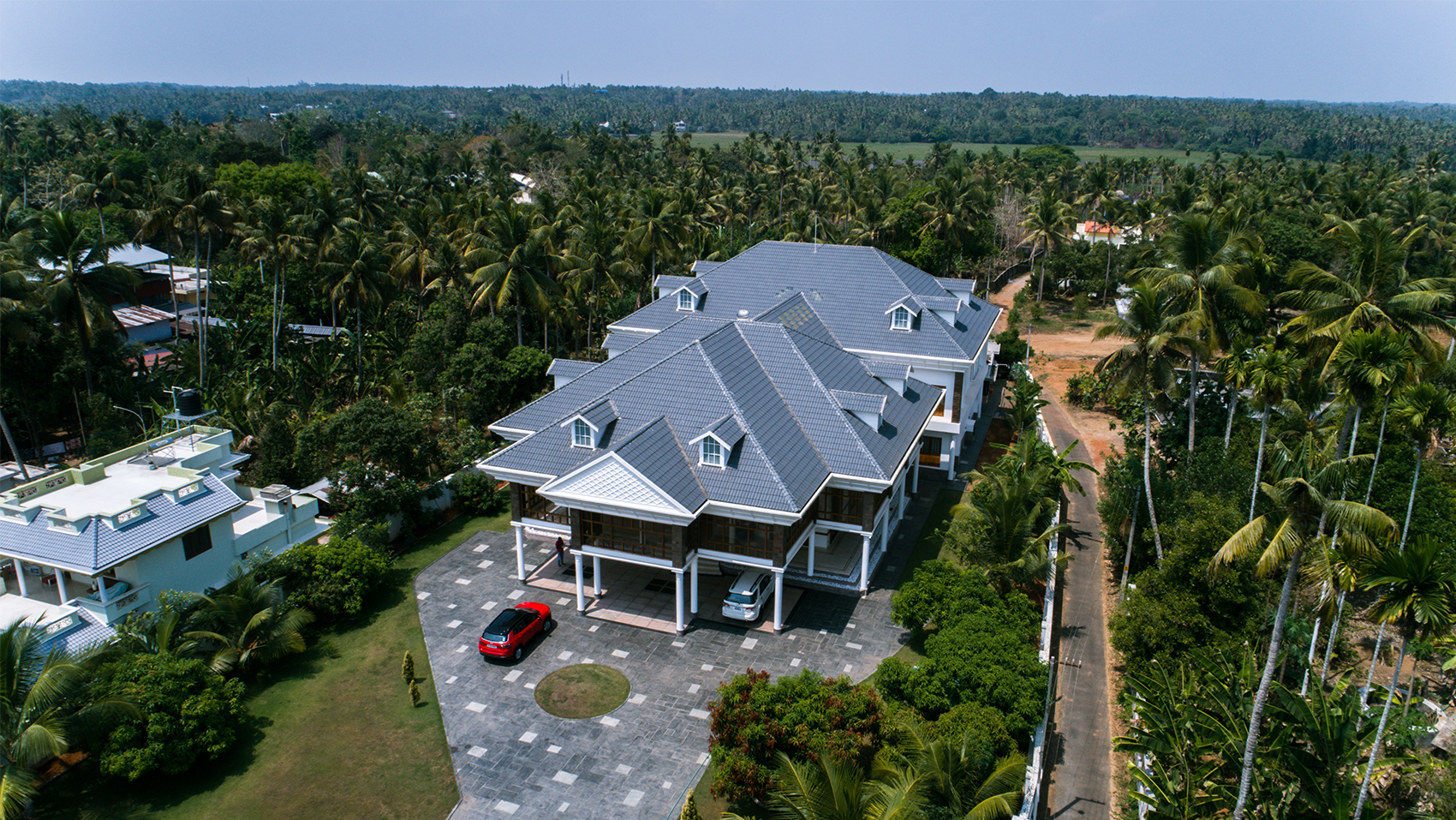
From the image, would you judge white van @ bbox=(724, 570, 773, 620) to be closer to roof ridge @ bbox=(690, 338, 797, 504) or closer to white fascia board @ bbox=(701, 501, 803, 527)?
white fascia board @ bbox=(701, 501, 803, 527)

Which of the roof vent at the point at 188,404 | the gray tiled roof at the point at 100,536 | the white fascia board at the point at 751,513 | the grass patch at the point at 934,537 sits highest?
the roof vent at the point at 188,404

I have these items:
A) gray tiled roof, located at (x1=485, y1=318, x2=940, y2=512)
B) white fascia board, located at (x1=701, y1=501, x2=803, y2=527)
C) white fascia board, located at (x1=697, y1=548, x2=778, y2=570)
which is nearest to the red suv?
gray tiled roof, located at (x1=485, y1=318, x2=940, y2=512)

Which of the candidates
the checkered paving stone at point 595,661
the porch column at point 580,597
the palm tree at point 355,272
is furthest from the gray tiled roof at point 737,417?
the palm tree at point 355,272

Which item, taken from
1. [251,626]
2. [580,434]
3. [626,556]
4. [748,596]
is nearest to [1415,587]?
[748,596]

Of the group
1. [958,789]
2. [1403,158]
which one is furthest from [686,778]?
[1403,158]

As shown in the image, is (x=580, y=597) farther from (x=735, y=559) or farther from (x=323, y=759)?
(x=323, y=759)

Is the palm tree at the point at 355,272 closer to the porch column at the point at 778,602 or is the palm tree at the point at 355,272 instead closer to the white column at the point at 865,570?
the porch column at the point at 778,602

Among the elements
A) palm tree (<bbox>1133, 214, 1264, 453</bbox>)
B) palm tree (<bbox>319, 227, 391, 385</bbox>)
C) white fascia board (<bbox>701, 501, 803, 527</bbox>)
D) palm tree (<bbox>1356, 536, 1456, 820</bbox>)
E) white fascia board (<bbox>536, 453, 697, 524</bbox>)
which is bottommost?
white fascia board (<bbox>701, 501, 803, 527</bbox>)
